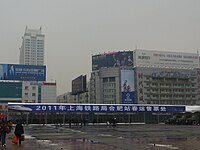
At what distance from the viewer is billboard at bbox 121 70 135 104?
10732 centimetres

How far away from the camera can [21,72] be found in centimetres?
7238

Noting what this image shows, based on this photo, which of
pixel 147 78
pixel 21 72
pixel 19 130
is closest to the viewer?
pixel 19 130

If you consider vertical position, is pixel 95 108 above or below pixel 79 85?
below

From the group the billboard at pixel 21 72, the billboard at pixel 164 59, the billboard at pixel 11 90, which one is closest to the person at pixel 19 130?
the billboard at pixel 21 72

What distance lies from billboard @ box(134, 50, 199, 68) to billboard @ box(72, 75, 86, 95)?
3266cm

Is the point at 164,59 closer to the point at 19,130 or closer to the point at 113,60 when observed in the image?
the point at 113,60

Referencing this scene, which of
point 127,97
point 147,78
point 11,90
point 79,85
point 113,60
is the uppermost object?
point 113,60

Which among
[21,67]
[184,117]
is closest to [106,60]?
[21,67]

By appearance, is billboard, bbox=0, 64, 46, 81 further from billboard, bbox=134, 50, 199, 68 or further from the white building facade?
billboard, bbox=134, 50, 199, 68

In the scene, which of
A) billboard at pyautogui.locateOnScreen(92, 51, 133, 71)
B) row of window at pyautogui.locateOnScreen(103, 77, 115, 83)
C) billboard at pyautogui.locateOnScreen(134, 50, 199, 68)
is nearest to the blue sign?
row of window at pyautogui.locateOnScreen(103, 77, 115, 83)

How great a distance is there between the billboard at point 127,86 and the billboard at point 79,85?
2440 centimetres

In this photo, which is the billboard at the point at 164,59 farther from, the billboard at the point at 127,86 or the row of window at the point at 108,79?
the row of window at the point at 108,79

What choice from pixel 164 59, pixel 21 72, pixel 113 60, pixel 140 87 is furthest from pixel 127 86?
pixel 21 72

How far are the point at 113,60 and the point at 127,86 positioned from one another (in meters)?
14.1
